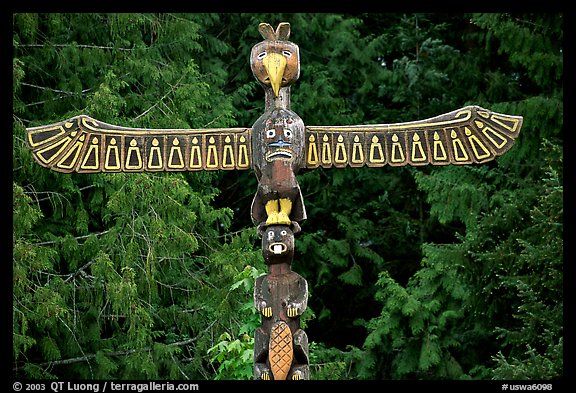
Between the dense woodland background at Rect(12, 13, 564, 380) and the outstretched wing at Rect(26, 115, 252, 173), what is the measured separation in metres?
1.92

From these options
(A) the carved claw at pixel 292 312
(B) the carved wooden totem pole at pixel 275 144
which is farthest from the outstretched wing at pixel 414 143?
(A) the carved claw at pixel 292 312

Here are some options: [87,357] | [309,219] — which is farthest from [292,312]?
[309,219]

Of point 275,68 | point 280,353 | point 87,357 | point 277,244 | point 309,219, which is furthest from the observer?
point 309,219

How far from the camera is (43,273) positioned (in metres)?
12.0

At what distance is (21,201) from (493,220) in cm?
440

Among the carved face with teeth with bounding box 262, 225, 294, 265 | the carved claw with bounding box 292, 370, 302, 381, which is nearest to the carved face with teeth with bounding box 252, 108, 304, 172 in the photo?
the carved face with teeth with bounding box 262, 225, 294, 265

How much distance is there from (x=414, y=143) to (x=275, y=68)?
3.66ft

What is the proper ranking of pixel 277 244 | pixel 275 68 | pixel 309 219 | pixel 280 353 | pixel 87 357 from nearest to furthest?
pixel 280 353, pixel 277 244, pixel 275 68, pixel 87 357, pixel 309 219

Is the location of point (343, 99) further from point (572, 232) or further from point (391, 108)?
point (572, 232)

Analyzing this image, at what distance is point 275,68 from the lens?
8.48 m

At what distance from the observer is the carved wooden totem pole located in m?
8.36

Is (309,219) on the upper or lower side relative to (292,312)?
upper

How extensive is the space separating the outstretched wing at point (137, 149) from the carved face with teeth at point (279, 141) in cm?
13

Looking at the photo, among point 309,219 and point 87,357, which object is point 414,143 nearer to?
point 87,357
